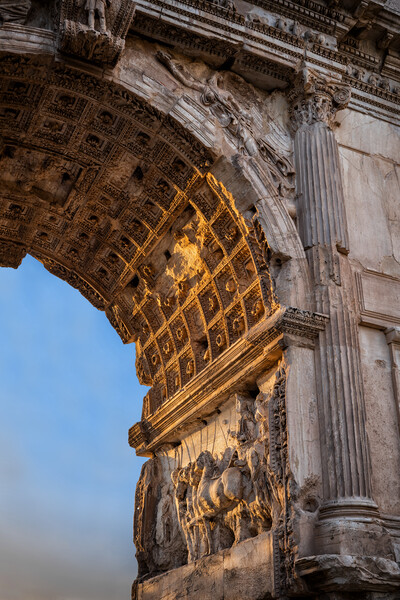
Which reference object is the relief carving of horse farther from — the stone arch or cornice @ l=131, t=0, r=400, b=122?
cornice @ l=131, t=0, r=400, b=122

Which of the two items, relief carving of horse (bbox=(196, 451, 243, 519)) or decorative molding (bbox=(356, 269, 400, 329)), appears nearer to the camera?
relief carving of horse (bbox=(196, 451, 243, 519))

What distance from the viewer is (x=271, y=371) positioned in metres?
8.96

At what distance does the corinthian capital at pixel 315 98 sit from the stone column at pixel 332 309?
0.05 feet

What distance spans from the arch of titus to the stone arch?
31mm

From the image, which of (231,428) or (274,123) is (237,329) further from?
(274,123)

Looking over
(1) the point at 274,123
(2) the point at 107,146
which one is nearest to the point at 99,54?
(2) the point at 107,146

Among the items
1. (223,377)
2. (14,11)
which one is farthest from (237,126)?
(223,377)

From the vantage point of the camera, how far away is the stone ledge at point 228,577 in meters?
7.98

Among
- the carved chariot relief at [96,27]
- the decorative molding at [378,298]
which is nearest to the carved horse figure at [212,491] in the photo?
the decorative molding at [378,298]

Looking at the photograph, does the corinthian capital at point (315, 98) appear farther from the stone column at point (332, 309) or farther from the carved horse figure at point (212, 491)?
the carved horse figure at point (212, 491)

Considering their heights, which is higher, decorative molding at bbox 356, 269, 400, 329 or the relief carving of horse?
decorative molding at bbox 356, 269, 400, 329

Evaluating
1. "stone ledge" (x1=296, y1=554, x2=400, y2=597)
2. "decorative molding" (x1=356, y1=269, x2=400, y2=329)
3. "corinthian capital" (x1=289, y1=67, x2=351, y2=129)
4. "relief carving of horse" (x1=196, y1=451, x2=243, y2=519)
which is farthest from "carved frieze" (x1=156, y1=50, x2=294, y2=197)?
"stone ledge" (x1=296, y1=554, x2=400, y2=597)

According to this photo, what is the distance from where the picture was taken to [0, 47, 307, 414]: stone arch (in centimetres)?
931

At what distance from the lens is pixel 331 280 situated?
898cm
